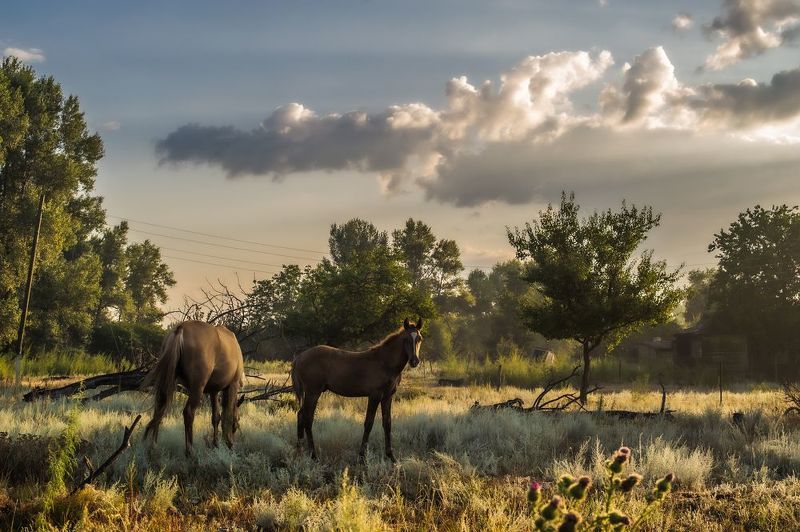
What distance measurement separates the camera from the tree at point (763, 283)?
148 ft

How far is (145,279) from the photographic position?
67.2 m

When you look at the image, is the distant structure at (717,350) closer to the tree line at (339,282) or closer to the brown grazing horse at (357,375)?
the tree line at (339,282)

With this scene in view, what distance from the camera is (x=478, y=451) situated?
445 inches

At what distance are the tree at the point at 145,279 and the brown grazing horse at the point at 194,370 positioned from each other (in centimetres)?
5813

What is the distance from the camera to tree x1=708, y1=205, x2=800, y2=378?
148 ft

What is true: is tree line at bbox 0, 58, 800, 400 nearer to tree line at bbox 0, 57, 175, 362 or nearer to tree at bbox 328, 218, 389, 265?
tree line at bbox 0, 57, 175, 362

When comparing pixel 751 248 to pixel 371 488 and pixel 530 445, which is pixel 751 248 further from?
pixel 371 488

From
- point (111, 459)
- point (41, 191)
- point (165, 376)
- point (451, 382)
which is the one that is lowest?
point (451, 382)

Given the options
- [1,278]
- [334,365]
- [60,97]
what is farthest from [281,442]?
[60,97]

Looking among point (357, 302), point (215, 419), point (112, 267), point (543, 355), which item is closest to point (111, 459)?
point (215, 419)

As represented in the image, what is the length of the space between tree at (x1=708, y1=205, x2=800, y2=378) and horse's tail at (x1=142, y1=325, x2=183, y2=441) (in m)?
43.9

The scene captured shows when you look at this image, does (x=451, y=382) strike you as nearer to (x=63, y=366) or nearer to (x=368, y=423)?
(x=63, y=366)

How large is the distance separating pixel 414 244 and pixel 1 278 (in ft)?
178

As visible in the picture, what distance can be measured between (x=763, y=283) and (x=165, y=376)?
46417mm
